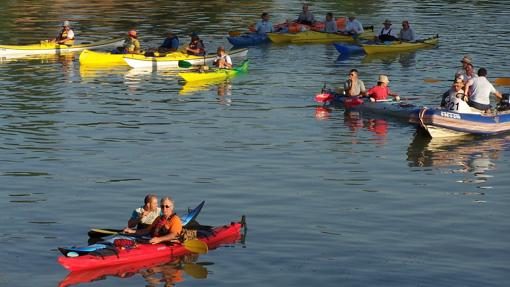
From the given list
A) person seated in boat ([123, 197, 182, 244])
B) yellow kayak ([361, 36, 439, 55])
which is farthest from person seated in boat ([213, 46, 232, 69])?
person seated in boat ([123, 197, 182, 244])

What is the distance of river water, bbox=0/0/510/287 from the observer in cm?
2533

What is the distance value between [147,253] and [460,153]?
14.2 meters

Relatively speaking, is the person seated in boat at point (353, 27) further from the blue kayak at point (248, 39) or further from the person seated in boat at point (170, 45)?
the person seated in boat at point (170, 45)

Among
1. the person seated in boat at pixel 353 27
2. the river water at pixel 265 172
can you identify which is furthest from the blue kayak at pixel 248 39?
the person seated in boat at pixel 353 27

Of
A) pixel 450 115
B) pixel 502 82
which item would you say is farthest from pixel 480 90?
pixel 502 82

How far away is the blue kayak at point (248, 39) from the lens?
61.9 m

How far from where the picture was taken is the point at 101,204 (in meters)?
30.1

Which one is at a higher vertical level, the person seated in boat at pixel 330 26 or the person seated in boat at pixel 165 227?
the person seated in boat at pixel 330 26

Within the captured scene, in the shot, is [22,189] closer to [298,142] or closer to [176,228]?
[176,228]

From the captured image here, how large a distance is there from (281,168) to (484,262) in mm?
10038

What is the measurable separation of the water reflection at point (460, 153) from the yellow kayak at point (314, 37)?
24.1m

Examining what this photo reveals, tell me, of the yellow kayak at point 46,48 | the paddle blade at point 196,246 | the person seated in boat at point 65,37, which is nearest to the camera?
the paddle blade at point 196,246

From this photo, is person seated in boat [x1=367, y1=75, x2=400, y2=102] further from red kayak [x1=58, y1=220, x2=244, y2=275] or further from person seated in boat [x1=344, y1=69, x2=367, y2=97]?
red kayak [x1=58, y1=220, x2=244, y2=275]

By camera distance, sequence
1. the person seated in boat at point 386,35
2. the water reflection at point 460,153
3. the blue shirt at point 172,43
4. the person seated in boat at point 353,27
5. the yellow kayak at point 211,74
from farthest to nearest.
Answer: the person seated in boat at point 353,27
the person seated in boat at point 386,35
the blue shirt at point 172,43
the yellow kayak at point 211,74
the water reflection at point 460,153
